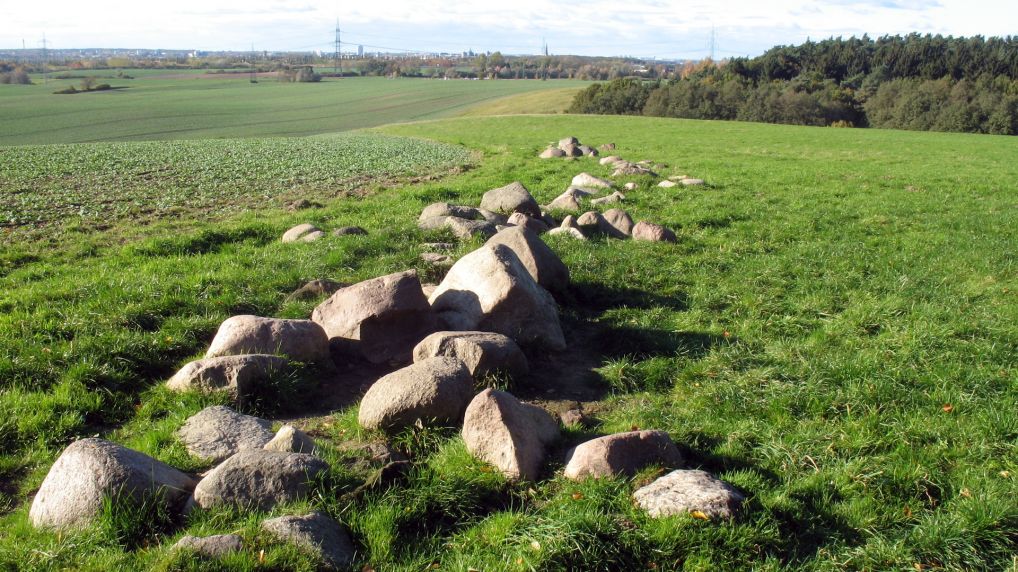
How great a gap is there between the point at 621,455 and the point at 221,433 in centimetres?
314

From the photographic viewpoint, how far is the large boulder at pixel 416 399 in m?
5.79

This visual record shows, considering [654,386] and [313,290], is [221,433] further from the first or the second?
[654,386]

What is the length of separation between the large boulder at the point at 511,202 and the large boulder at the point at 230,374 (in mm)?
7996

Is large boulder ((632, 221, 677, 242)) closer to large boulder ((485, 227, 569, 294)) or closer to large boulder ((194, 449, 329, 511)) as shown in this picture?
large boulder ((485, 227, 569, 294))

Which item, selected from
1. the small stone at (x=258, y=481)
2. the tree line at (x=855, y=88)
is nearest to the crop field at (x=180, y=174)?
the small stone at (x=258, y=481)

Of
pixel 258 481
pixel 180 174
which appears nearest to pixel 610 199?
pixel 258 481

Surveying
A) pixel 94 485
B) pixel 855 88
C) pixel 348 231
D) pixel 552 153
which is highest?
pixel 855 88

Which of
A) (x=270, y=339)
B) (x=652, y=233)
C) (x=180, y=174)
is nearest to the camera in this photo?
(x=270, y=339)

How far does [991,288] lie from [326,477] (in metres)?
9.88

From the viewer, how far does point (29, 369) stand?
681cm

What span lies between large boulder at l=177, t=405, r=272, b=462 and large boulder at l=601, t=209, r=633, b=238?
8.37m

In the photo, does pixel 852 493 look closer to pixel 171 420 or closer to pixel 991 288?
pixel 171 420

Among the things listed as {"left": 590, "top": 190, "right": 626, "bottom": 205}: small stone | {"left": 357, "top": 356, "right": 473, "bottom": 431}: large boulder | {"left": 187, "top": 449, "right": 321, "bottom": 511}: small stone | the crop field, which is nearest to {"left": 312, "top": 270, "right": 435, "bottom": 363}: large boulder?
{"left": 357, "top": 356, "right": 473, "bottom": 431}: large boulder

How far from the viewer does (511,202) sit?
14.2 m
